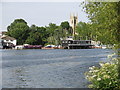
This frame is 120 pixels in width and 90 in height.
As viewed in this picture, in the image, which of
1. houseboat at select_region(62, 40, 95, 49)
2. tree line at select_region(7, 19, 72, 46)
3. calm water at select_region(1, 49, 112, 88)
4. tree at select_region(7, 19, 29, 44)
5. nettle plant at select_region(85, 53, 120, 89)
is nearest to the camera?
nettle plant at select_region(85, 53, 120, 89)

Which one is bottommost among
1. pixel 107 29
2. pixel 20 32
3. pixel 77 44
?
pixel 77 44

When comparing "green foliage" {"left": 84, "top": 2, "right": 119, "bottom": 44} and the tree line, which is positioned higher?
the tree line

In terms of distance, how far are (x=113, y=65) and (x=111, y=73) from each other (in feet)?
1.14

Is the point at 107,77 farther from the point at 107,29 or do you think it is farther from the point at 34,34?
the point at 34,34

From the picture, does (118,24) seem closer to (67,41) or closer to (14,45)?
(67,41)

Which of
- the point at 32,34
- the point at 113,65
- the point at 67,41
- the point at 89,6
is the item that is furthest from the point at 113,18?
the point at 67,41

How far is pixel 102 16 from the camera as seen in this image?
25.9ft

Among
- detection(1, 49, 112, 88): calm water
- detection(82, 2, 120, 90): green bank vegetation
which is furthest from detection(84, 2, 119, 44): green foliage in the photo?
detection(1, 49, 112, 88): calm water

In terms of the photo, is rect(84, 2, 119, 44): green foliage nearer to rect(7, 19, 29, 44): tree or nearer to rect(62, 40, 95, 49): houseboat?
rect(7, 19, 29, 44): tree

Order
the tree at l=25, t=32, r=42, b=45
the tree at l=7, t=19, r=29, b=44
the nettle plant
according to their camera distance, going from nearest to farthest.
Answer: the nettle plant, the tree at l=25, t=32, r=42, b=45, the tree at l=7, t=19, r=29, b=44

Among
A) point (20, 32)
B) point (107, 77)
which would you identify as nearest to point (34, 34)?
point (20, 32)

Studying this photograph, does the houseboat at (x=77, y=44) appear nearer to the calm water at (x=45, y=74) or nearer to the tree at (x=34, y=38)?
the tree at (x=34, y=38)

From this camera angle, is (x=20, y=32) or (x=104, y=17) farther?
(x=20, y=32)

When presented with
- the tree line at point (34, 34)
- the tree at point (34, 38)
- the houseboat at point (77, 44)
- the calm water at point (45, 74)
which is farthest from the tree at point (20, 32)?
the calm water at point (45, 74)
